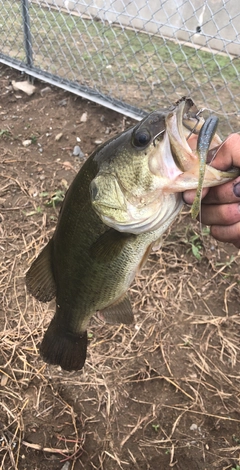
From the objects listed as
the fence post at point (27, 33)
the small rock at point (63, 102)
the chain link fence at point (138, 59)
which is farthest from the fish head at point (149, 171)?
the fence post at point (27, 33)

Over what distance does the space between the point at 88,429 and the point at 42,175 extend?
2.03m

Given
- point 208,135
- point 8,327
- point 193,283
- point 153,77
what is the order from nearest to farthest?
1. point 208,135
2. point 8,327
3. point 193,283
4. point 153,77

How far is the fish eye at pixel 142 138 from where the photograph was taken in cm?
132

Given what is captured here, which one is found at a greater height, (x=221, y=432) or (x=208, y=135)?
(x=208, y=135)

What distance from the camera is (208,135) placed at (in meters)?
1.18

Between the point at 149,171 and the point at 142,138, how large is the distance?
101 millimetres

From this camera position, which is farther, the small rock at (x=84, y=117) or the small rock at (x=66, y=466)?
the small rock at (x=84, y=117)

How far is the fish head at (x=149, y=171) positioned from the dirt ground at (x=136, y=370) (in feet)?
2.34

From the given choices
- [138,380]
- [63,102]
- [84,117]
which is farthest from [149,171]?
[63,102]

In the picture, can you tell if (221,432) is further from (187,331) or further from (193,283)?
(193,283)

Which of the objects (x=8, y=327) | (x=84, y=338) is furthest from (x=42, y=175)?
(x=84, y=338)

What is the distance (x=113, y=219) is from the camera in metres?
1.42

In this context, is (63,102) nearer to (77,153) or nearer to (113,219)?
(77,153)

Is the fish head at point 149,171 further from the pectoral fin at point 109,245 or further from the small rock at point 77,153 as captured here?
the small rock at point 77,153
